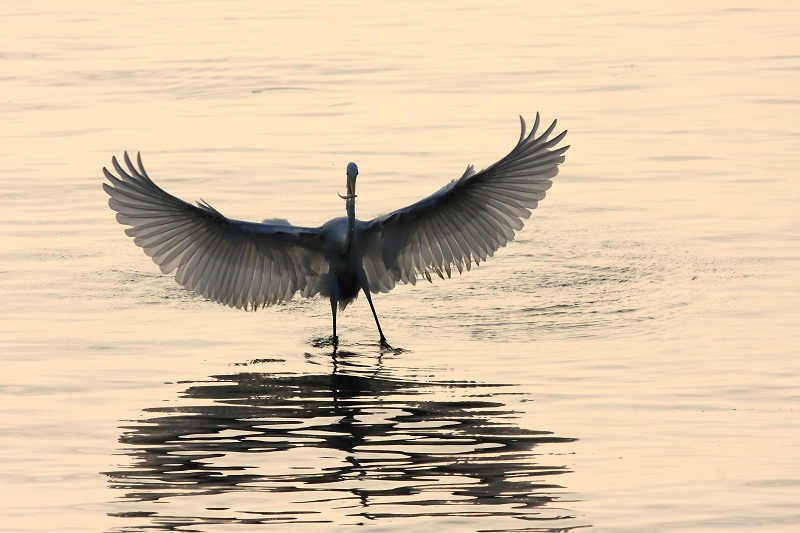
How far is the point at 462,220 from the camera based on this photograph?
13156mm

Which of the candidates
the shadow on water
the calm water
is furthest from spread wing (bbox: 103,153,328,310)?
the shadow on water

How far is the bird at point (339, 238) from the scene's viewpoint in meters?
12.6

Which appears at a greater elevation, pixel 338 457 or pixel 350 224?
pixel 350 224

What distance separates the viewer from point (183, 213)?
1262 centimetres

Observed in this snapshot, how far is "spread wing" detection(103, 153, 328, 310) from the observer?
1250 centimetres

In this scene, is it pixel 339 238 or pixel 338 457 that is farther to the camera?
pixel 339 238

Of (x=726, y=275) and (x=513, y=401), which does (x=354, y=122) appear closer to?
(x=726, y=275)

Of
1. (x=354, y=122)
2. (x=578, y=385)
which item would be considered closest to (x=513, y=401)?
(x=578, y=385)

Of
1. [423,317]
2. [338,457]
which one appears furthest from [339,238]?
[338,457]

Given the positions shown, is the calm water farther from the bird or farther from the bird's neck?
the bird's neck

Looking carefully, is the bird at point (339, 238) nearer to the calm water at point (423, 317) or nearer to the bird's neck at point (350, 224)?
the bird's neck at point (350, 224)

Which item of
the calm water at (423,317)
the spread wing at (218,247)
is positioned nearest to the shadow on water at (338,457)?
the calm water at (423,317)

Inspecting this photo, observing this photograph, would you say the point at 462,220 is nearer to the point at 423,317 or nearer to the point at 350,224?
the point at 350,224

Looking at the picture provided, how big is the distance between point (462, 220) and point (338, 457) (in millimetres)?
3868
